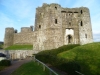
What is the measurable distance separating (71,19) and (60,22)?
3803 mm

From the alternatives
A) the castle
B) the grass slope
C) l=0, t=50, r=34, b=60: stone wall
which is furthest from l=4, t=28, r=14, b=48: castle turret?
the grass slope

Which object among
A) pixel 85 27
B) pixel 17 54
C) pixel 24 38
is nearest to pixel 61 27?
pixel 85 27

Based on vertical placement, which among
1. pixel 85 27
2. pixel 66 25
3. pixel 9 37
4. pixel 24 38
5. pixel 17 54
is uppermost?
pixel 66 25

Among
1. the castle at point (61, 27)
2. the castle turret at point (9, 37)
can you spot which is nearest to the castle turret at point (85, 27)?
the castle at point (61, 27)

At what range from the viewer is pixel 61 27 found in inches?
1576

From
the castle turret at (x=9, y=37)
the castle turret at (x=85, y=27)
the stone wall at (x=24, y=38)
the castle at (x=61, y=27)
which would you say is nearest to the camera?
Answer: the castle at (x=61, y=27)

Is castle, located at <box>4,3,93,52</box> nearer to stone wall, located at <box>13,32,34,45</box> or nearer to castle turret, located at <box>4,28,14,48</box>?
stone wall, located at <box>13,32,34,45</box>

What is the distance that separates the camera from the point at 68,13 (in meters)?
42.0

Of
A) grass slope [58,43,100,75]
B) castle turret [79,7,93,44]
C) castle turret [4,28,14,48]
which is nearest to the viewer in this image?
grass slope [58,43,100,75]

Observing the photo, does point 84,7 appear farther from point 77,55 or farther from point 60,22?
point 77,55

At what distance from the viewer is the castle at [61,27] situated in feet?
126

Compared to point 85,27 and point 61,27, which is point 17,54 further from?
point 85,27

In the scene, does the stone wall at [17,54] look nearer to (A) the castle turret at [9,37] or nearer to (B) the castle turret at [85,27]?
(B) the castle turret at [85,27]

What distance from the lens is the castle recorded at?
126 feet
